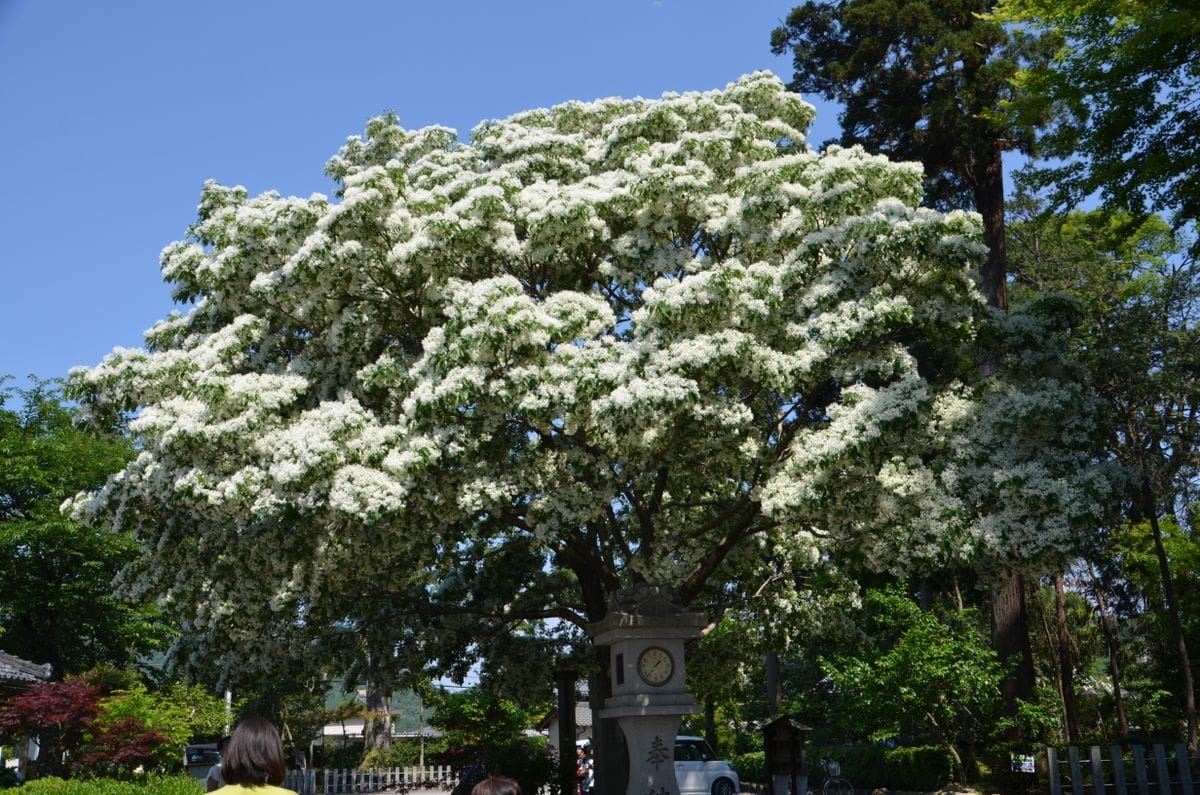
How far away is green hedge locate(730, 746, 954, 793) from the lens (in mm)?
21844

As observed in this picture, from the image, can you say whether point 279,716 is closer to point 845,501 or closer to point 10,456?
point 10,456

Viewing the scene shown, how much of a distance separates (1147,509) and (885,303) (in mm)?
10329

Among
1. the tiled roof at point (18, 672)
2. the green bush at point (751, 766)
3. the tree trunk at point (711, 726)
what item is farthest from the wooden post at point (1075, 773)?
the tree trunk at point (711, 726)

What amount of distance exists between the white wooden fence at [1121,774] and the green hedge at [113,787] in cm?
1289

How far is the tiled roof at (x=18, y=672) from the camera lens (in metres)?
16.4

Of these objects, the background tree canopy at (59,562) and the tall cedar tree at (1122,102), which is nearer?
the tall cedar tree at (1122,102)

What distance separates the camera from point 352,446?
44.5ft

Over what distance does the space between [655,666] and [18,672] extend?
34.5 feet

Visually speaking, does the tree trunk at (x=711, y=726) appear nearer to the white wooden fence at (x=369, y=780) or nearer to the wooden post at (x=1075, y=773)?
the white wooden fence at (x=369, y=780)

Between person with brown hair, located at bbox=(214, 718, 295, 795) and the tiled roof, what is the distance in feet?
46.8

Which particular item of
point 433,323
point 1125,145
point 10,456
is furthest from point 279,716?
point 1125,145

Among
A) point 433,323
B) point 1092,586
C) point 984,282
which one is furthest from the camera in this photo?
point 1092,586

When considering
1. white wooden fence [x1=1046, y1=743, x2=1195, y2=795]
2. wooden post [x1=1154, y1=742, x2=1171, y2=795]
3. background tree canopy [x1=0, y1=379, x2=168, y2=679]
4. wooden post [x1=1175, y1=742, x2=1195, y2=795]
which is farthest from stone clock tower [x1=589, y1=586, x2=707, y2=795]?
background tree canopy [x1=0, y1=379, x2=168, y2=679]

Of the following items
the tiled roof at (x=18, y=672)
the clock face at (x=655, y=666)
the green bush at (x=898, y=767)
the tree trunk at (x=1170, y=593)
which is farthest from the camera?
the green bush at (x=898, y=767)
